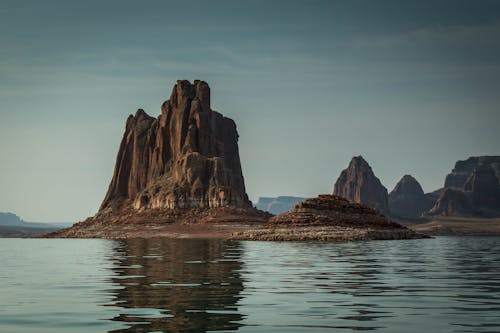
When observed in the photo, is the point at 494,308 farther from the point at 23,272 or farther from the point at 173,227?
the point at 173,227

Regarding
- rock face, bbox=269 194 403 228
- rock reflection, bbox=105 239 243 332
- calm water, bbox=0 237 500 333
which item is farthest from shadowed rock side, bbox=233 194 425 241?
rock reflection, bbox=105 239 243 332

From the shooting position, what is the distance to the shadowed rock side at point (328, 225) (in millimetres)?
115812

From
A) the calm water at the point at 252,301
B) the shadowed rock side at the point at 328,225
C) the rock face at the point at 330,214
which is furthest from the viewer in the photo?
the rock face at the point at 330,214

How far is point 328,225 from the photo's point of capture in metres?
128

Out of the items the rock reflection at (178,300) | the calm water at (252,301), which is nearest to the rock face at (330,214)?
the calm water at (252,301)

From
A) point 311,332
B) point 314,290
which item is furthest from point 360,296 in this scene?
point 311,332

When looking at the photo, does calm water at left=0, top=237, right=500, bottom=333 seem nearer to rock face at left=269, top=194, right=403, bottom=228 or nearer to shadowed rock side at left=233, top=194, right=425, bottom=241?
shadowed rock side at left=233, top=194, right=425, bottom=241

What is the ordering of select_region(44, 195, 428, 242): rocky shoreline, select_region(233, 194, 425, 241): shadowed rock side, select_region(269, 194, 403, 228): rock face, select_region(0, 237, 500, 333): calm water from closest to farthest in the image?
select_region(0, 237, 500, 333): calm water < select_region(233, 194, 425, 241): shadowed rock side < select_region(44, 195, 428, 242): rocky shoreline < select_region(269, 194, 403, 228): rock face

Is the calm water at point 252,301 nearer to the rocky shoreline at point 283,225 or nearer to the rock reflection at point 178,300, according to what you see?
the rock reflection at point 178,300

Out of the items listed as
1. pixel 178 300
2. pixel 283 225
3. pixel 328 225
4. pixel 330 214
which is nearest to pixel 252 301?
pixel 178 300

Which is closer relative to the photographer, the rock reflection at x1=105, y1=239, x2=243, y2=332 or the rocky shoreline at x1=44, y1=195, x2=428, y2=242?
the rock reflection at x1=105, y1=239, x2=243, y2=332

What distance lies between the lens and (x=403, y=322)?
18.9 m

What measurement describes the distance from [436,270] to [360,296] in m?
16.1

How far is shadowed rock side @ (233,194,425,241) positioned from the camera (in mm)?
115812
